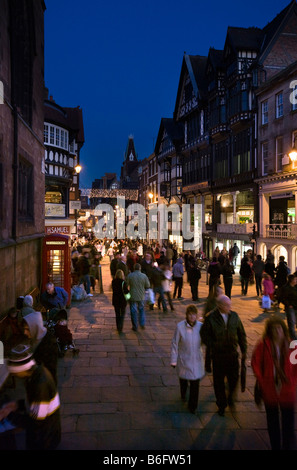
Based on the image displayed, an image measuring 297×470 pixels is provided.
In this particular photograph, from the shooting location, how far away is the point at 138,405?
5762mm

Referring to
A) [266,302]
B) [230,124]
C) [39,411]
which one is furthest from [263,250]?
[39,411]

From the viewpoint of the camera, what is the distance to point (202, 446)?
15.1ft

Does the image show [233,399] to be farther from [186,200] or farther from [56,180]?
[186,200]

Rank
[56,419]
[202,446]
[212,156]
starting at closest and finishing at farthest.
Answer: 1. [56,419]
2. [202,446]
3. [212,156]

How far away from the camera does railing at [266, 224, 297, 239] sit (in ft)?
69.9

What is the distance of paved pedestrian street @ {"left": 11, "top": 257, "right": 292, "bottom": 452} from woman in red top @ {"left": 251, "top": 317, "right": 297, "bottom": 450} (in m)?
0.47

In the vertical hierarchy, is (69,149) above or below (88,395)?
above

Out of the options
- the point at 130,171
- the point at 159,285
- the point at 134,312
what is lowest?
the point at 134,312

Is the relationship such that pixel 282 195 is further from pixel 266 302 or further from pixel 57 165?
pixel 57 165

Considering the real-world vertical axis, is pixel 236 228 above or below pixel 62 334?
above

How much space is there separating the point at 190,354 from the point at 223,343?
1.77 feet

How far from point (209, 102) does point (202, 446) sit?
32.1 m

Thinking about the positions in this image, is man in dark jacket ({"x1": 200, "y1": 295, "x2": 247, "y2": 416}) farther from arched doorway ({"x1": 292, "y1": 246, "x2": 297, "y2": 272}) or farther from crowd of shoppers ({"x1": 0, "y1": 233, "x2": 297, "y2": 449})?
arched doorway ({"x1": 292, "y1": 246, "x2": 297, "y2": 272})
